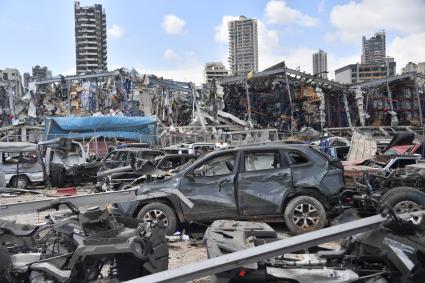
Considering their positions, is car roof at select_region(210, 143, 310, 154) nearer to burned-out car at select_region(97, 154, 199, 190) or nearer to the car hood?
the car hood

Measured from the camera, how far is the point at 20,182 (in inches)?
723

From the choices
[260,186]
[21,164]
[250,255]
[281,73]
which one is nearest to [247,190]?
[260,186]

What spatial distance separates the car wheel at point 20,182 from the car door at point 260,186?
1230cm

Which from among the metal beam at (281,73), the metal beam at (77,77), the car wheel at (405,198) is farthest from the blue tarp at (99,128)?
the car wheel at (405,198)

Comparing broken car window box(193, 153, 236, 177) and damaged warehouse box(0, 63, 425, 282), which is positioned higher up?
broken car window box(193, 153, 236, 177)

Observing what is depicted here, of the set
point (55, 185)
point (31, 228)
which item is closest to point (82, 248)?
point (31, 228)

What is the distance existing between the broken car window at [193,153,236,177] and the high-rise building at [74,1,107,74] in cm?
6554

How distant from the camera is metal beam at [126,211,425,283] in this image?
2861 millimetres

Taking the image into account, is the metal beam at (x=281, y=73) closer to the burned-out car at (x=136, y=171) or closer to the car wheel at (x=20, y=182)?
the car wheel at (x=20, y=182)

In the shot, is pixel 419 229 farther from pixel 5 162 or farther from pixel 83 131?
pixel 83 131

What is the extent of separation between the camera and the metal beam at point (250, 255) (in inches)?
113

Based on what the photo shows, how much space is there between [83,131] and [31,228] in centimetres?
2288

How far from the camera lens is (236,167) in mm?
8750

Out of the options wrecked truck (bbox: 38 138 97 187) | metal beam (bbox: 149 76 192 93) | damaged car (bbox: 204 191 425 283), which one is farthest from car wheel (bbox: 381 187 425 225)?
metal beam (bbox: 149 76 192 93)
